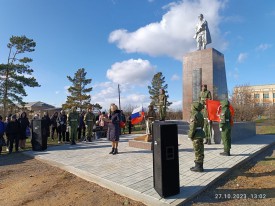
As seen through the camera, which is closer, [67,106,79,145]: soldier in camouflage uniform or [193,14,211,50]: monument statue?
[67,106,79,145]: soldier in camouflage uniform

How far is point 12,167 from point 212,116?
7806 mm

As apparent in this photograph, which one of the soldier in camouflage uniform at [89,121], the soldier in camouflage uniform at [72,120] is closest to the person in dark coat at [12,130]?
the soldier in camouflage uniform at [72,120]

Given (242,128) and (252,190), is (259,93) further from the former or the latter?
(252,190)

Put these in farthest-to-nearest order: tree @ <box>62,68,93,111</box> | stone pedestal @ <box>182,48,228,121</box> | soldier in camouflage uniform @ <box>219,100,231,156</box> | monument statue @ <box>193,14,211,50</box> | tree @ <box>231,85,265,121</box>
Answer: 1. tree @ <box>62,68,93,111</box>
2. tree @ <box>231,85,265,121</box>
3. monument statue @ <box>193,14,211,50</box>
4. stone pedestal @ <box>182,48,228,121</box>
5. soldier in camouflage uniform @ <box>219,100,231,156</box>

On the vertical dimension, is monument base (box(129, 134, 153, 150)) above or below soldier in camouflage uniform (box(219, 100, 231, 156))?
below

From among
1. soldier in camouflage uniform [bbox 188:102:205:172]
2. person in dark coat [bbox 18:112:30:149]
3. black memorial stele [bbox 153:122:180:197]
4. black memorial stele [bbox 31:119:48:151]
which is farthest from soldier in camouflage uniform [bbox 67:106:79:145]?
black memorial stele [bbox 153:122:180:197]

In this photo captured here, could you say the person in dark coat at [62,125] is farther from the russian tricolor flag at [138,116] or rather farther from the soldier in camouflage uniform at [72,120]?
the russian tricolor flag at [138,116]

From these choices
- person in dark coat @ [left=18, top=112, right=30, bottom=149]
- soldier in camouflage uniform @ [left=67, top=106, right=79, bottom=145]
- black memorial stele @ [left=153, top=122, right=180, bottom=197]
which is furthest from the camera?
soldier in camouflage uniform @ [left=67, top=106, right=79, bottom=145]

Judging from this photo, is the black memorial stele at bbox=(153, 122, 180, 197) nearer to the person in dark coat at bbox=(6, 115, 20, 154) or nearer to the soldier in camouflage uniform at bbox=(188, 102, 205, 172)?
the soldier in camouflage uniform at bbox=(188, 102, 205, 172)

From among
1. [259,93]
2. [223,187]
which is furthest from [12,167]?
[259,93]

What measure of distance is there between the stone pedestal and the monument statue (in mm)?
1126

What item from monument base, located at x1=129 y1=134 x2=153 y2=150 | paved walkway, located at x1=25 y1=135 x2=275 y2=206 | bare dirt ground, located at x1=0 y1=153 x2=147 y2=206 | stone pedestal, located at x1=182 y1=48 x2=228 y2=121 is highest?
stone pedestal, located at x1=182 y1=48 x2=228 y2=121

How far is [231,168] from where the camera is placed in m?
6.71

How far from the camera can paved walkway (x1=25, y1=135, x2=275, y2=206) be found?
504 cm
